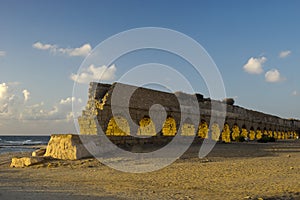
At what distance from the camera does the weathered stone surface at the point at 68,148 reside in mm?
11758

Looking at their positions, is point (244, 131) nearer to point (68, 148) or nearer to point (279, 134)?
point (279, 134)

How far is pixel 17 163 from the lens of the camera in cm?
1143

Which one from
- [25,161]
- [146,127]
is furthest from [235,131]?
[25,161]

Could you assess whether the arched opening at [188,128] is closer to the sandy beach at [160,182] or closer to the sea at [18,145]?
the sandy beach at [160,182]

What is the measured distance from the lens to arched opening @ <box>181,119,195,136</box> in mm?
23516

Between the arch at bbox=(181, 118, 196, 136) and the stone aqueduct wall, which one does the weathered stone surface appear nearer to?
the stone aqueduct wall

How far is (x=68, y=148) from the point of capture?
468 inches

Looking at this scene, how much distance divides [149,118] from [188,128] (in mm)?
5201

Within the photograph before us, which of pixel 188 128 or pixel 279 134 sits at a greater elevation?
pixel 188 128

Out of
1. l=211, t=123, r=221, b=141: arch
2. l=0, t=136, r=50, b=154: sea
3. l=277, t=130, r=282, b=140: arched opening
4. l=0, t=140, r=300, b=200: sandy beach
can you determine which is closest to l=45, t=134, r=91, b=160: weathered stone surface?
l=0, t=140, r=300, b=200: sandy beach

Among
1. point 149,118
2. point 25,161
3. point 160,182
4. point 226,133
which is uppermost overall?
point 149,118

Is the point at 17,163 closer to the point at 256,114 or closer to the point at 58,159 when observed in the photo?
the point at 58,159

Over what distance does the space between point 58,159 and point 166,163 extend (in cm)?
426

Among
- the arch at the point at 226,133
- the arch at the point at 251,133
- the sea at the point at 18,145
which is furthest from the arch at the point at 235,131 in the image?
the sea at the point at 18,145
